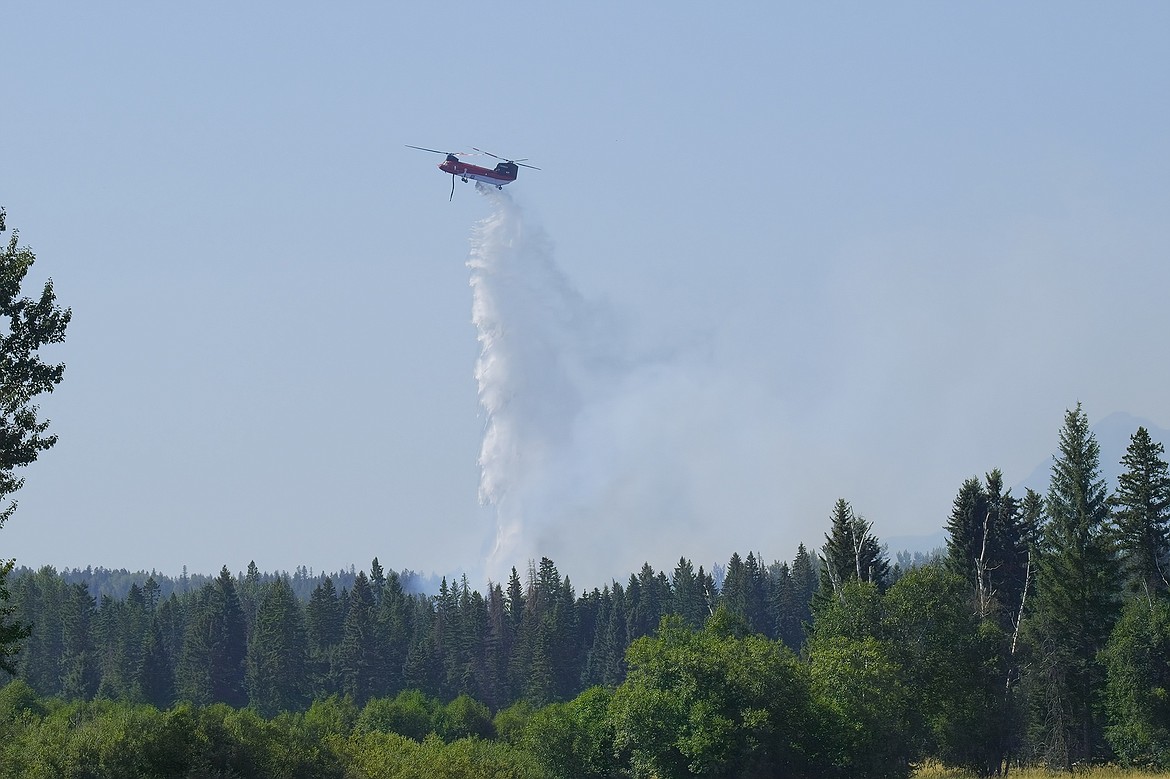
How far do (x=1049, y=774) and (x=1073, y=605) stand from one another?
1269 cm

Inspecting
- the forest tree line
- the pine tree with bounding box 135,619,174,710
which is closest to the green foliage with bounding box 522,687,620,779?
the forest tree line

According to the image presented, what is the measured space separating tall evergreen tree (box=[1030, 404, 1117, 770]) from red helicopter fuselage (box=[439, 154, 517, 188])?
331ft

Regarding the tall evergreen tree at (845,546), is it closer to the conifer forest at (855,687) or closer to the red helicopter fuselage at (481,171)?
the conifer forest at (855,687)

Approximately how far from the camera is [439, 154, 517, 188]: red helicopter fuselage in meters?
176

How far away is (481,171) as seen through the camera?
18275cm

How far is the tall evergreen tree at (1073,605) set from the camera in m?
87.9

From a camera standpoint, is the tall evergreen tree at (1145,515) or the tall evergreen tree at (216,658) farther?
the tall evergreen tree at (216,658)

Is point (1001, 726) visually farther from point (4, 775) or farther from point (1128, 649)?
point (4, 775)

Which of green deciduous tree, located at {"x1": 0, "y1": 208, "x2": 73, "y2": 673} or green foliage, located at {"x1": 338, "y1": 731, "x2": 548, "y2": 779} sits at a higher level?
green deciduous tree, located at {"x1": 0, "y1": 208, "x2": 73, "y2": 673}

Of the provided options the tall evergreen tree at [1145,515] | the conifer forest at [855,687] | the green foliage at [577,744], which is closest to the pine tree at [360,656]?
the conifer forest at [855,687]

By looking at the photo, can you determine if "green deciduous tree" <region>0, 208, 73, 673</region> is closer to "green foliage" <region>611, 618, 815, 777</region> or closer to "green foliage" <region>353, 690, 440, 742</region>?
"green foliage" <region>611, 618, 815, 777</region>

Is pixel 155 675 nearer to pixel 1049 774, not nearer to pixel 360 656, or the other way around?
pixel 360 656

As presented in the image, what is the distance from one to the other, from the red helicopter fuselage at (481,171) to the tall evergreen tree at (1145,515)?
102891 mm

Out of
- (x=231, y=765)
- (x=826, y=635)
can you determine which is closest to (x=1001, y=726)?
(x=826, y=635)
